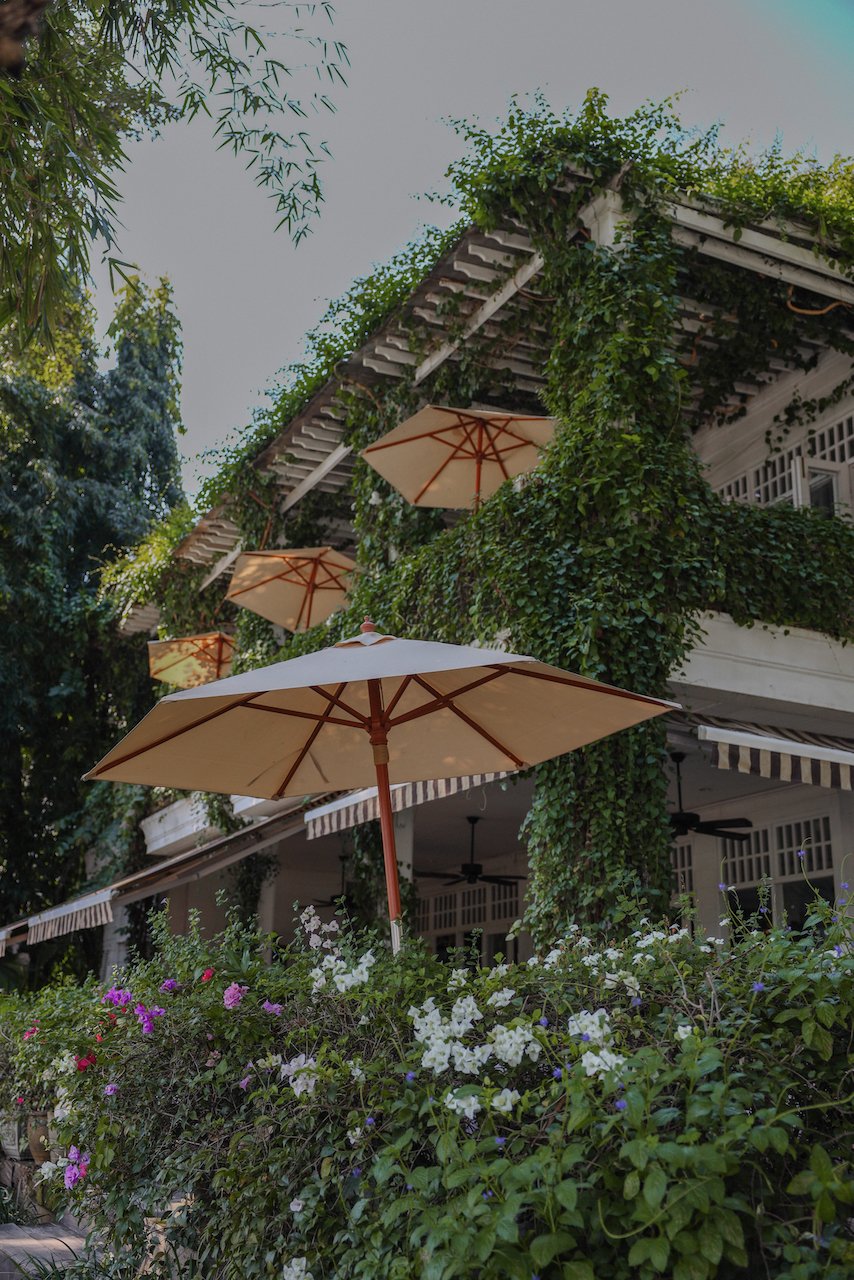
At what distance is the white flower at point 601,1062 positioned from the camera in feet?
8.91

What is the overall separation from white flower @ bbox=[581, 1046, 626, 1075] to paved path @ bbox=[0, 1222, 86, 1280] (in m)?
3.91

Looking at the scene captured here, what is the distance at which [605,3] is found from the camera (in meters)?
6.05

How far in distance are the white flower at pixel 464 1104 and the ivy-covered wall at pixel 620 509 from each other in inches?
201

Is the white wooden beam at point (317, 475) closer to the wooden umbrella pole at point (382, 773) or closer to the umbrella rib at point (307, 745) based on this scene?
the umbrella rib at point (307, 745)

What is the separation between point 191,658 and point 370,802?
8.01 m

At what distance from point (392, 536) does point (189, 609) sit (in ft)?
21.5

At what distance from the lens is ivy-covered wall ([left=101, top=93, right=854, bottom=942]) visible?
8.47m

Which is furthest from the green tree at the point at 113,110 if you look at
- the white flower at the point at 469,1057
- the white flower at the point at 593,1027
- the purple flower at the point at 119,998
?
the white flower at the point at 593,1027

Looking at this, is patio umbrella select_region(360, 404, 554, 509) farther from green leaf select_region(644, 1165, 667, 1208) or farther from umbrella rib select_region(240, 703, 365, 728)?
green leaf select_region(644, 1165, 667, 1208)

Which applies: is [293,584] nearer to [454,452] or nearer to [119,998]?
[454,452]

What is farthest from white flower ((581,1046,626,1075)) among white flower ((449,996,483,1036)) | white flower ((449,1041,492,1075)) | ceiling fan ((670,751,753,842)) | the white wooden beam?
the white wooden beam

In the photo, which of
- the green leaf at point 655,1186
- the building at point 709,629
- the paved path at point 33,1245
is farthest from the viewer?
Result: the building at point 709,629

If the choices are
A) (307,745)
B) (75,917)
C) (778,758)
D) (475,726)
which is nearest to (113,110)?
(307,745)

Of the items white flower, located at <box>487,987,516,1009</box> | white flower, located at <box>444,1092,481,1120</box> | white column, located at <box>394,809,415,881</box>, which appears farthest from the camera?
white column, located at <box>394,809,415,881</box>
